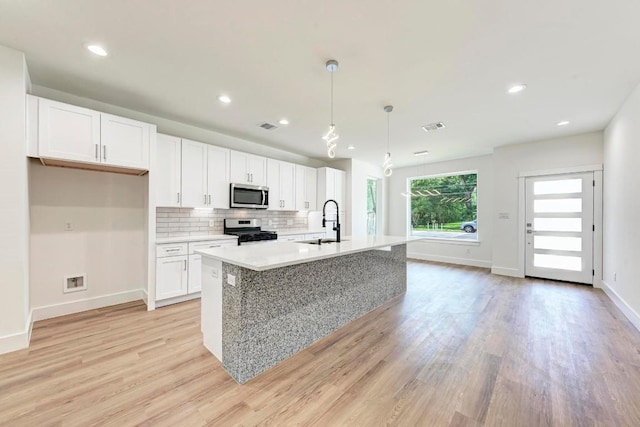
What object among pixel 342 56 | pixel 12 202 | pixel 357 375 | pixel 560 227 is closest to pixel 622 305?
pixel 560 227

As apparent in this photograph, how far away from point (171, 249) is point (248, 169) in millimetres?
1888

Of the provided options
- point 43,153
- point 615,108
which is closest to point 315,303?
point 43,153

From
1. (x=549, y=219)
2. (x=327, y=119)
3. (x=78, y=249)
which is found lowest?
(x=78, y=249)

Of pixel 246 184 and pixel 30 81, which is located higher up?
pixel 30 81

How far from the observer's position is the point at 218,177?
171 inches

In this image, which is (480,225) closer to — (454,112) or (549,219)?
(549,219)

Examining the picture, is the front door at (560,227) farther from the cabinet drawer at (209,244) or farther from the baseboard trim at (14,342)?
the baseboard trim at (14,342)

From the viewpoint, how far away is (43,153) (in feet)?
8.80

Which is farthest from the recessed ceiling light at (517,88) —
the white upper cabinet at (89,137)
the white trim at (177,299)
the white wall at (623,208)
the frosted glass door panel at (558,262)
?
the white trim at (177,299)

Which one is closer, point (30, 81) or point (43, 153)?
point (43, 153)

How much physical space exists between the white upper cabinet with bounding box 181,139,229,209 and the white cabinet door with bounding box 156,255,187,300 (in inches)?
33.3

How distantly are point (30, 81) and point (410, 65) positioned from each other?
159 inches

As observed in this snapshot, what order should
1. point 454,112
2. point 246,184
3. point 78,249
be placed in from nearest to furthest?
point 78,249 → point 454,112 → point 246,184

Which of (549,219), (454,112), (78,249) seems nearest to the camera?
(78,249)
